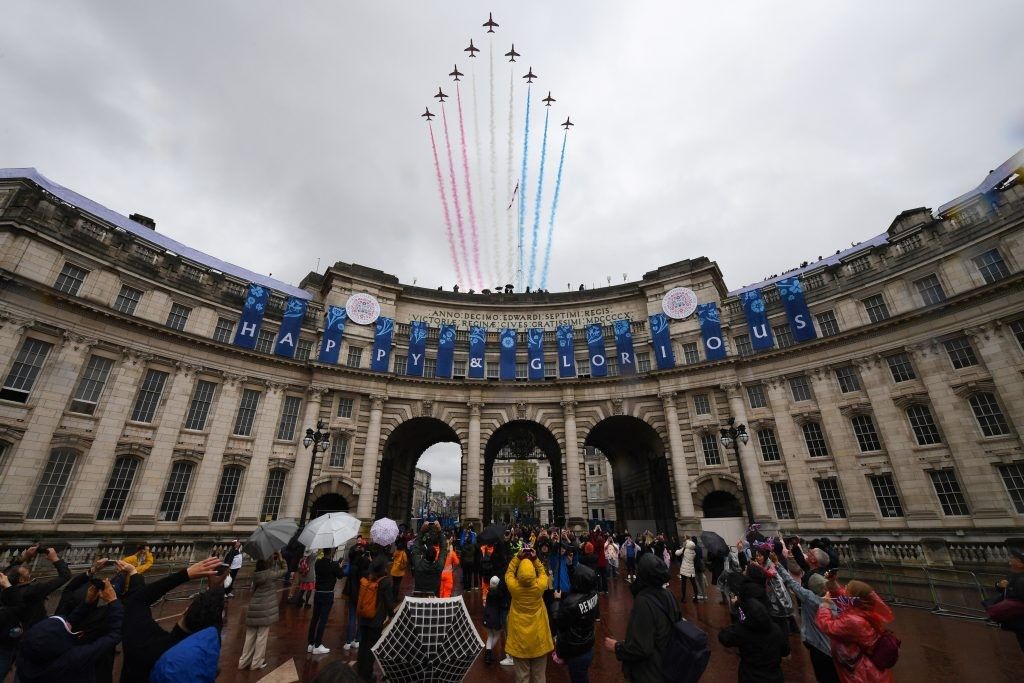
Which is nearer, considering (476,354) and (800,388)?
(800,388)

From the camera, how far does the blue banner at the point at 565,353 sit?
107ft

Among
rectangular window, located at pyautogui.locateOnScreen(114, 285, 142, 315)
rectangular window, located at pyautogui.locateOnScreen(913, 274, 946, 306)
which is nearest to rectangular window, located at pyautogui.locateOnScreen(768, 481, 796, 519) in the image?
rectangular window, located at pyautogui.locateOnScreen(913, 274, 946, 306)

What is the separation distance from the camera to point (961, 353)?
2328 centimetres

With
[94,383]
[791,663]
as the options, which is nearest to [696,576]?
[791,663]

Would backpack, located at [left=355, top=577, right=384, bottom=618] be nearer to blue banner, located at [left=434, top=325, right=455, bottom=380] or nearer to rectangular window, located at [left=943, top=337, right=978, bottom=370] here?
blue banner, located at [left=434, top=325, right=455, bottom=380]

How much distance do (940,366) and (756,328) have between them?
30.4 feet

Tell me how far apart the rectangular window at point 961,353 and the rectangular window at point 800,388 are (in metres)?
6.82

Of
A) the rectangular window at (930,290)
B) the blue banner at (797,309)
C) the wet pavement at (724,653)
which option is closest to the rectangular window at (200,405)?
the wet pavement at (724,653)

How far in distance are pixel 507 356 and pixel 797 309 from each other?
66.3 ft

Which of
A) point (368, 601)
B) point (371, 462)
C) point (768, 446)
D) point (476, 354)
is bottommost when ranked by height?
point (368, 601)

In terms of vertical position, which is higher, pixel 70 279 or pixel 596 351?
pixel 70 279

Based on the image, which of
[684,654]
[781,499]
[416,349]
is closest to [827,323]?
[781,499]

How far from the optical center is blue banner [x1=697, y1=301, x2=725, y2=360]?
29.9m

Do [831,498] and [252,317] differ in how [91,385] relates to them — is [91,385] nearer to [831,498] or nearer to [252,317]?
[252,317]
